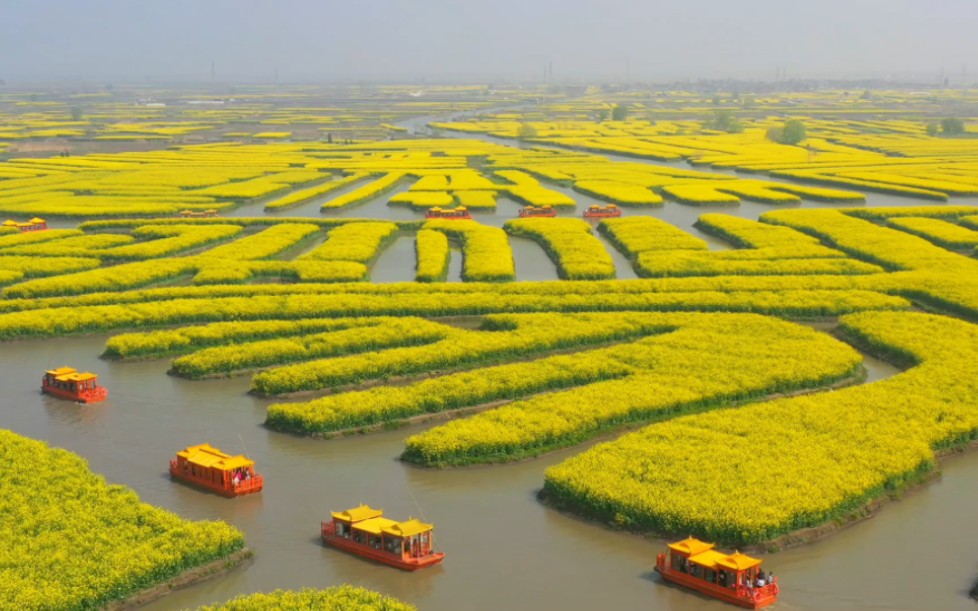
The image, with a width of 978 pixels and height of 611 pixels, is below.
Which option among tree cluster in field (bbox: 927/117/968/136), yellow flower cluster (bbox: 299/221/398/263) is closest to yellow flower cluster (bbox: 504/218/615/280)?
yellow flower cluster (bbox: 299/221/398/263)

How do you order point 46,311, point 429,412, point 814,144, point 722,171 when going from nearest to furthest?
point 429,412 → point 46,311 → point 722,171 → point 814,144

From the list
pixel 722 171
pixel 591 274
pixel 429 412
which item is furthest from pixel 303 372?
pixel 722 171

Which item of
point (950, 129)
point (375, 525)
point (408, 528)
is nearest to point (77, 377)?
point (375, 525)

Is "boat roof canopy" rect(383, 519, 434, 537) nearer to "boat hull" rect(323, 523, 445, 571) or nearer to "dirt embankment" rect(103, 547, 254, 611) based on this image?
"boat hull" rect(323, 523, 445, 571)

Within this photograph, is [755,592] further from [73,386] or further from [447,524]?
[73,386]

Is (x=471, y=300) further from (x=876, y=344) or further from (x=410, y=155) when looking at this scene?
(x=410, y=155)

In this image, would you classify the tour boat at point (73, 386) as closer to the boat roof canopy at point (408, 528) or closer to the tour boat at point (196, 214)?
the boat roof canopy at point (408, 528)
